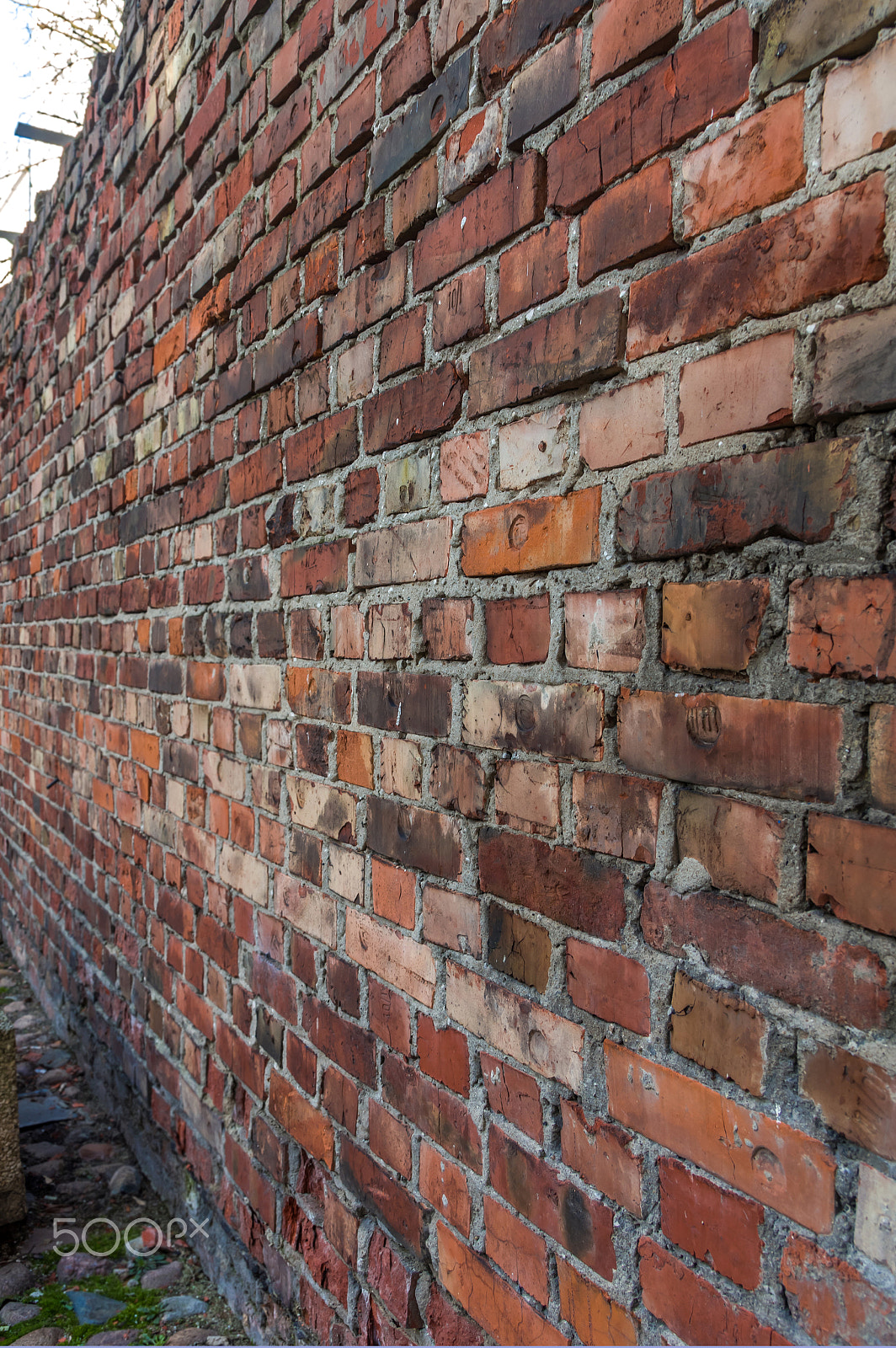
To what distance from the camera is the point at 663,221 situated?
847 mm

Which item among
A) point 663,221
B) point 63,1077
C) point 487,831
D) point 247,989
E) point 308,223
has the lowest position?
point 63,1077

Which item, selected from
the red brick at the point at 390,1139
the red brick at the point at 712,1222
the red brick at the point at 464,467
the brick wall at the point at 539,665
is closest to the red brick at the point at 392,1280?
the brick wall at the point at 539,665

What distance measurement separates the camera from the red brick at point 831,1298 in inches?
26.4

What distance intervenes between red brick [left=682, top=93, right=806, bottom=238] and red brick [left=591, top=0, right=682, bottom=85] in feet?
0.45

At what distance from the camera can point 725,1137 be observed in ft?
2.58

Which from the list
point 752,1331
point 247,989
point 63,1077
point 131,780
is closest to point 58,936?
point 63,1077

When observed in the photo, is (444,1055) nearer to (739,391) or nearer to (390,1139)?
(390,1139)

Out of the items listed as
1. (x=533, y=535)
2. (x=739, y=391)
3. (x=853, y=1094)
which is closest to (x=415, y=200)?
(x=533, y=535)

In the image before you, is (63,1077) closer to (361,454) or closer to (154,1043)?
(154,1043)

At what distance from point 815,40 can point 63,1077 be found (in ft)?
11.2

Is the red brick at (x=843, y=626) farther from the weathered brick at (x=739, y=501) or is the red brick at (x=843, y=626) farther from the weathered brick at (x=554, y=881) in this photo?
the weathered brick at (x=554, y=881)

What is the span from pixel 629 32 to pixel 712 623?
63cm

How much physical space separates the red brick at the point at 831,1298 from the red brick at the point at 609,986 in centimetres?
22

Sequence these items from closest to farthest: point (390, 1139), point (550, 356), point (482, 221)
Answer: point (550, 356) < point (482, 221) < point (390, 1139)
